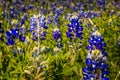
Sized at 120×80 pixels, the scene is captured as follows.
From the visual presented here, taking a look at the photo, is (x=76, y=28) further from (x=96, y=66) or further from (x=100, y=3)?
(x=100, y=3)

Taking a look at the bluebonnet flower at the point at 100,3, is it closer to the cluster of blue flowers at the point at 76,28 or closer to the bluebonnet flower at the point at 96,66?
the cluster of blue flowers at the point at 76,28

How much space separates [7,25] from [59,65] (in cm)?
344

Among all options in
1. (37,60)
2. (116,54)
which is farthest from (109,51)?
(37,60)

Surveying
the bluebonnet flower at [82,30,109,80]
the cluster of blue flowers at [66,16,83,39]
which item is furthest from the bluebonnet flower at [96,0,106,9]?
the bluebonnet flower at [82,30,109,80]

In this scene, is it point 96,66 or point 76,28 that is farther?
point 76,28

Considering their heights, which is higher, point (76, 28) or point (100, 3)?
point (76, 28)

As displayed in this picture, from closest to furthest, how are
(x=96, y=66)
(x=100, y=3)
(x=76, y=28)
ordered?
(x=96, y=66) → (x=76, y=28) → (x=100, y=3)

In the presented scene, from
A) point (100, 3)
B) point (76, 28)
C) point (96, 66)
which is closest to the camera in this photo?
point (96, 66)

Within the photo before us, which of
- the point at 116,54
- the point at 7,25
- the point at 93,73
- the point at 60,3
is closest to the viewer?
the point at 93,73

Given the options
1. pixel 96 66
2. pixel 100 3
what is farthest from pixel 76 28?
pixel 100 3

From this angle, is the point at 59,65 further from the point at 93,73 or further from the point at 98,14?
the point at 98,14

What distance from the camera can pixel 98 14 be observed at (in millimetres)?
8656

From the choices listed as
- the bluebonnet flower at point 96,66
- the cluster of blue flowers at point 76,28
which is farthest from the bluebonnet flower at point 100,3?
the bluebonnet flower at point 96,66

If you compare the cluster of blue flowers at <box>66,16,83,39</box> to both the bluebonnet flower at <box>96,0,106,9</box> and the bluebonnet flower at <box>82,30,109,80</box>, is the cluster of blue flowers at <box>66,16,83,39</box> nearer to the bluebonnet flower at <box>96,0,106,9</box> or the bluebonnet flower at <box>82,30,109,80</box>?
the bluebonnet flower at <box>82,30,109,80</box>
